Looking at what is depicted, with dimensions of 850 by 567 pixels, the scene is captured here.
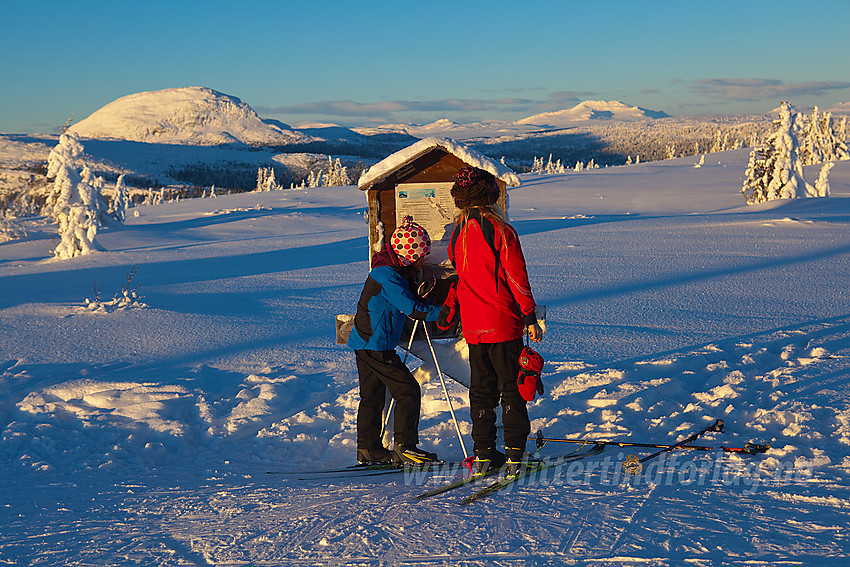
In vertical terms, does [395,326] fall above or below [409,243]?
below

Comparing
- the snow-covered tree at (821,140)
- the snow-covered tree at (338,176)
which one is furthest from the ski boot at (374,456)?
the snow-covered tree at (338,176)

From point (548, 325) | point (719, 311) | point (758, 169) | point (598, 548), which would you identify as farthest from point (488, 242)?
point (758, 169)

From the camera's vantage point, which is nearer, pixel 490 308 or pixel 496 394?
pixel 490 308

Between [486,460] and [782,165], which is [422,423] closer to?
[486,460]

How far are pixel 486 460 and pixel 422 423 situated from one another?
3.97 feet

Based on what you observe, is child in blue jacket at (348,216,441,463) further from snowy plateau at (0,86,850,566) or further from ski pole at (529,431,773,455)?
ski pole at (529,431,773,455)

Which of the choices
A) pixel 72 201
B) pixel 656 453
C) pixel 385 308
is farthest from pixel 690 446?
pixel 72 201

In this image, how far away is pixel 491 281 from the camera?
12.7 ft

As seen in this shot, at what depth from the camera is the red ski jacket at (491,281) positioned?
381 centimetres

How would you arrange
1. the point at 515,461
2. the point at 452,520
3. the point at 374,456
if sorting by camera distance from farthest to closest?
the point at 374,456 < the point at 515,461 < the point at 452,520

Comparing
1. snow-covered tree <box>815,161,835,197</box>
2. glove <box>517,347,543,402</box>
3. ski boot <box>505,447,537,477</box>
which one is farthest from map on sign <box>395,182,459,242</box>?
snow-covered tree <box>815,161,835,197</box>

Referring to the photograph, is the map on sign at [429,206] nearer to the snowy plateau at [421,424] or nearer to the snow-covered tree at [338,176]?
the snowy plateau at [421,424]

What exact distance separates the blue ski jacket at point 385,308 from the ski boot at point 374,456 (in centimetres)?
73

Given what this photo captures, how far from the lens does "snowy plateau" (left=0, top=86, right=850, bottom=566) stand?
9.81 ft
